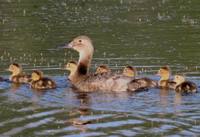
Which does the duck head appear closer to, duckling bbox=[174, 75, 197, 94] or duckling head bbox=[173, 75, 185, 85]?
duckling head bbox=[173, 75, 185, 85]

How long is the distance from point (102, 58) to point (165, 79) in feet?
11.2

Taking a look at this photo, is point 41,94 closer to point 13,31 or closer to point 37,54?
point 37,54

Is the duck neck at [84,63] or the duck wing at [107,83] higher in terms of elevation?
the duck neck at [84,63]

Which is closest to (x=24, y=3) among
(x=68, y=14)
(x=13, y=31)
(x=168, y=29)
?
(x=68, y=14)

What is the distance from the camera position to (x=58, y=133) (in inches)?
494

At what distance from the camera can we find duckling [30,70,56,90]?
16645mm

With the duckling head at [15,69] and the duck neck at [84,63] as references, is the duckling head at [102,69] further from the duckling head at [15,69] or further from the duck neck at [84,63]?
the duckling head at [15,69]

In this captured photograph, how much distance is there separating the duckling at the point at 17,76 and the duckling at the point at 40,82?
1.61 feet

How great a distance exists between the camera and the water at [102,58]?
13.1 meters

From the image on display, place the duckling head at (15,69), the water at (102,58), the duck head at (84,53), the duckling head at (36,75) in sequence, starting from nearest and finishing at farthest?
the water at (102,58) → the duckling head at (36,75) → the duckling head at (15,69) → the duck head at (84,53)

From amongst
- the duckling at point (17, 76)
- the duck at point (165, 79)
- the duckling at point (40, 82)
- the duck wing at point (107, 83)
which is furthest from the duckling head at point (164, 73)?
the duckling at point (17, 76)

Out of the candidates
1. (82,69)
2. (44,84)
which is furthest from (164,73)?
(44,84)

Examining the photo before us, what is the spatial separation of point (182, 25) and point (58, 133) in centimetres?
1337

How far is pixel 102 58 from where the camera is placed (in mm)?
19938
